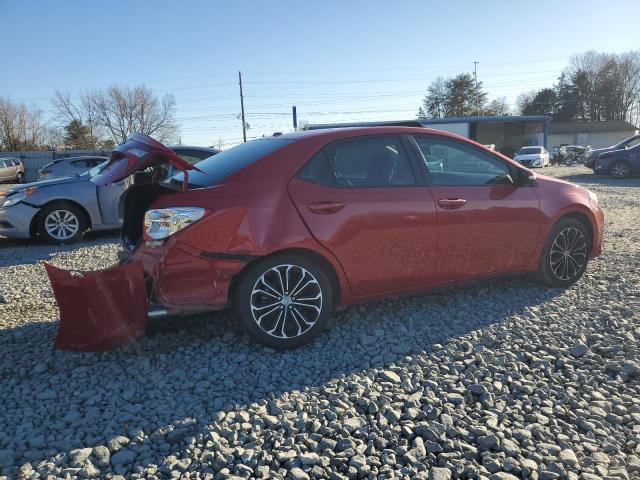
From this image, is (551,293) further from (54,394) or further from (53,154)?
(53,154)

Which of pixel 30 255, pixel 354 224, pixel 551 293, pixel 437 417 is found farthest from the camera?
pixel 30 255

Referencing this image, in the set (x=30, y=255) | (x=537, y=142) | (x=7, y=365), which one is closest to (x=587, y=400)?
(x=7, y=365)

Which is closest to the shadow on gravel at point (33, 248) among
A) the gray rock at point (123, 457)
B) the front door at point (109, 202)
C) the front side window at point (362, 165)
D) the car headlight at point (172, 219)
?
the front door at point (109, 202)

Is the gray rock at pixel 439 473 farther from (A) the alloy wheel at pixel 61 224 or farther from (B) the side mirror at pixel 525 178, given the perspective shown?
(A) the alloy wheel at pixel 61 224

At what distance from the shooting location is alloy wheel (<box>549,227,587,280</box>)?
187 inches

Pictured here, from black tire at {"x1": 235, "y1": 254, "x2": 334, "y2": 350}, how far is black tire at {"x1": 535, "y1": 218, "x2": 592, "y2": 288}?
233 cm

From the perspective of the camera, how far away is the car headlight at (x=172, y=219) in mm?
3320

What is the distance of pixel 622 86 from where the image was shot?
7506cm

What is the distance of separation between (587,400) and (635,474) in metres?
0.62

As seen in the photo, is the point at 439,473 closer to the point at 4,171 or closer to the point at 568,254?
the point at 568,254

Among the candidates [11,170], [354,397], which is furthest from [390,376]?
[11,170]

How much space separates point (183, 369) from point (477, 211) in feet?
8.72

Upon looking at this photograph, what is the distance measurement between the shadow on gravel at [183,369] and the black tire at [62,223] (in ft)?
14.3

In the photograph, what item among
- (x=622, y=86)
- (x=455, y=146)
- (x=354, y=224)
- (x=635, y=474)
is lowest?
(x=635, y=474)
